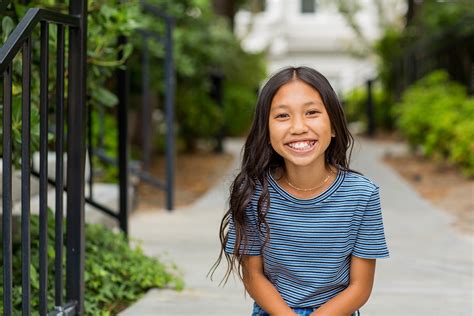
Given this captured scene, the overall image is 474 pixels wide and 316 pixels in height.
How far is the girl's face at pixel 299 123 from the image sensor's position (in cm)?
276

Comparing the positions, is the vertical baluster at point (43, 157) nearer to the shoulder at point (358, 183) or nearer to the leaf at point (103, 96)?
the shoulder at point (358, 183)

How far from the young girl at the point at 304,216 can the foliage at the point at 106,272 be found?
1.42 meters

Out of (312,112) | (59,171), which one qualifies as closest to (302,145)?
(312,112)

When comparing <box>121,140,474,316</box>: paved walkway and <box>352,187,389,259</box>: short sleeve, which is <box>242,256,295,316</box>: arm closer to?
<box>352,187,389,259</box>: short sleeve

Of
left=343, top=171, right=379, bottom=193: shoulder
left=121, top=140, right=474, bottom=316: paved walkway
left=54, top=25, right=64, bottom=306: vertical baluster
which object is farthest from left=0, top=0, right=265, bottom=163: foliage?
left=343, top=171, right=379, bottom=193: shoulder

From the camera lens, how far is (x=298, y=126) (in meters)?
2.75

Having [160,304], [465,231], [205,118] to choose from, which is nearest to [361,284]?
[160,304]

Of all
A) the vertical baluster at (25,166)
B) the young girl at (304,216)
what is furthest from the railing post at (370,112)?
the young girl at (304,216)

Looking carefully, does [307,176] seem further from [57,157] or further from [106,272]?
[106,272]

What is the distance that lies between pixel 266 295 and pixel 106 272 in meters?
1.68

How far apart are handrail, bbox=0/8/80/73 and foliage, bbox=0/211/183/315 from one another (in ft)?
3.97

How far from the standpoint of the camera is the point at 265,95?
281 centimetres

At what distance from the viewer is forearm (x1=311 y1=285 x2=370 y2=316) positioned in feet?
9.09

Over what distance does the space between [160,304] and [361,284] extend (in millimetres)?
1747
